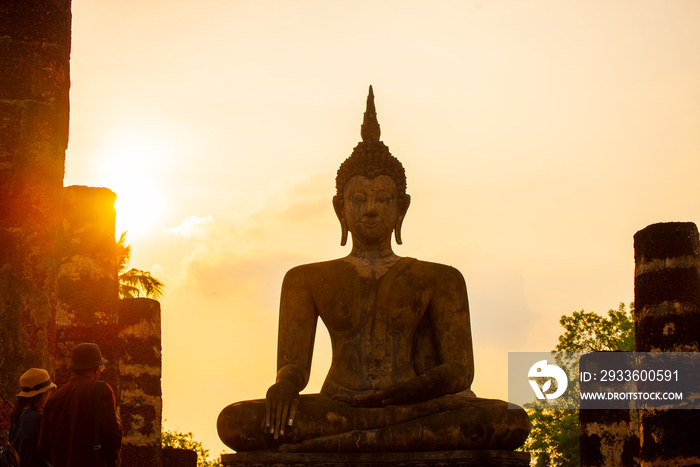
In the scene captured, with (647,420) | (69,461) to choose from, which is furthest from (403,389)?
(647,420)

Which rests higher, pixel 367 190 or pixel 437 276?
pixel 367 190

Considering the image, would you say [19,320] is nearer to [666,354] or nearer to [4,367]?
[4,367]

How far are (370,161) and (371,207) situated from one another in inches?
17.0

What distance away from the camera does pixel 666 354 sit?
43.7 feet

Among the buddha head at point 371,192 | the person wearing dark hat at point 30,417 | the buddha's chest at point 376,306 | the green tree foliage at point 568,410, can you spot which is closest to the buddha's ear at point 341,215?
the buddha head at point 371,192

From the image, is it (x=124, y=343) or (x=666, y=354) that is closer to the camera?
(x=666, y=354)

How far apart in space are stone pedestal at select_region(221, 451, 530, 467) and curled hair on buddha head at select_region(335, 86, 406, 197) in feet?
8.68

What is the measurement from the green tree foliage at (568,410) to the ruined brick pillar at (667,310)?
1609 centimetres

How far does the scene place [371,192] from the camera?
9828mm

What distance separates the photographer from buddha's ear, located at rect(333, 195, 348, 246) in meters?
10.1

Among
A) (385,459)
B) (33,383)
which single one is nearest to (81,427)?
(33,383)

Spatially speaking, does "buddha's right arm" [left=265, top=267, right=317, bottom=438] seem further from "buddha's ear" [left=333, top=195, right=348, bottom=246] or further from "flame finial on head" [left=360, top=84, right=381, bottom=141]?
"flame finial on head" [left=360, top=84, right=381, bottom=141]

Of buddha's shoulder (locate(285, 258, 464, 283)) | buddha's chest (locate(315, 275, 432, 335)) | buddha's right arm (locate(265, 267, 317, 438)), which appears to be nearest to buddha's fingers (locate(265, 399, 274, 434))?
buddha's right arm (locate(265, 267, 317, 438))

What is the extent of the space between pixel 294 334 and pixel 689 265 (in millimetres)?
5976
